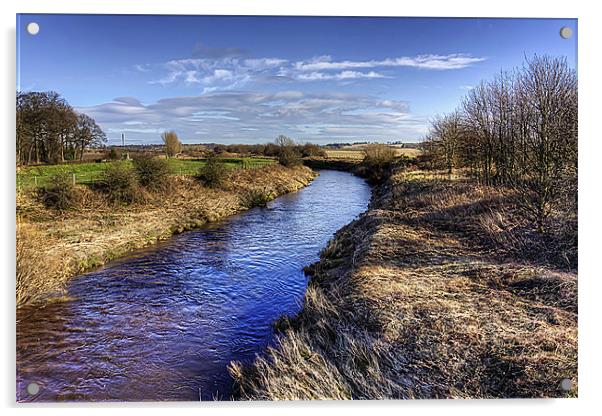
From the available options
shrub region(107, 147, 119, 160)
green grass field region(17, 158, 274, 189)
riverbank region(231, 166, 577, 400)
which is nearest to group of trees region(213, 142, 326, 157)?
shrub region(107, 147, 119, 160)

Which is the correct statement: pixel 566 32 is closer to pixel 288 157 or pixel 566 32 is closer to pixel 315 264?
pixel 315 264

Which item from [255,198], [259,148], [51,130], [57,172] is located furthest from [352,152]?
[255,198]

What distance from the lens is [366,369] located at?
4.48 m

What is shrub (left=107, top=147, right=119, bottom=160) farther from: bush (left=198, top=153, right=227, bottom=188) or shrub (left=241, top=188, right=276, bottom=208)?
shrub (left=241, top=188, right=276, bottom=208)

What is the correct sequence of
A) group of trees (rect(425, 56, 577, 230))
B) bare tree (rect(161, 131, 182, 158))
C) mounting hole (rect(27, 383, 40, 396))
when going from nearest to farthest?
1. mounting hole (rect(27, 383, 40, 396))
2. group of trees (rect(425, 56, 577, 230))
3. bare tree (rect(161, 131, 182, 158))

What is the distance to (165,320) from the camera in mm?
6492

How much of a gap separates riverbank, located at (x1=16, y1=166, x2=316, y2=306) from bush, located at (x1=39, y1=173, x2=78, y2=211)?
0.64ft

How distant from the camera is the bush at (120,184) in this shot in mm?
11383

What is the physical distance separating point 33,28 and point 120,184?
312 inches

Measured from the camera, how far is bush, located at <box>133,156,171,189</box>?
11.5m

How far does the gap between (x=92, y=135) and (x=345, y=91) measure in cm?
395

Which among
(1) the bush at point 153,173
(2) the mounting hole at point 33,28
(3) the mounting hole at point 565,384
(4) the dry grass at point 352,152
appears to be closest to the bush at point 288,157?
(4) the dry grass at point 352,152
